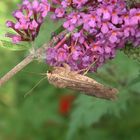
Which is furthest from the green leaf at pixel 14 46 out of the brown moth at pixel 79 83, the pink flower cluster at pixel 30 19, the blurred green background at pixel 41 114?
the blurred green background at pixel 41 114

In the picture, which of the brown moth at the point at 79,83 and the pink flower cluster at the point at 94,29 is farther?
the brown moth at the point at 79,83

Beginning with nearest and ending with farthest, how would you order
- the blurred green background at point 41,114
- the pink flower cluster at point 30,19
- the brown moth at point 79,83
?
the pink flower cluster at point 30,19 → the brown moth at point 79,83 → the blurred green background at point 41,114

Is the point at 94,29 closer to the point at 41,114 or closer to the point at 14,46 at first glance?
the point at 14,46

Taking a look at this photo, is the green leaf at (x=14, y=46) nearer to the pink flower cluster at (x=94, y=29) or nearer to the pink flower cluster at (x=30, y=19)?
the pink flower cluster at (x=30, y=19)

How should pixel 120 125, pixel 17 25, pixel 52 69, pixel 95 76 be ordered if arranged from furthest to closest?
pixel 120 125, pixel 95 76, pixel 52 69, pixel 17 25

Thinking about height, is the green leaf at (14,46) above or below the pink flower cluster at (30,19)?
below

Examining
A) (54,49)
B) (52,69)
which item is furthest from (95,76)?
(54,49)

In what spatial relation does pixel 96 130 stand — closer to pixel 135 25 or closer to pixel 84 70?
pixel 84 70
